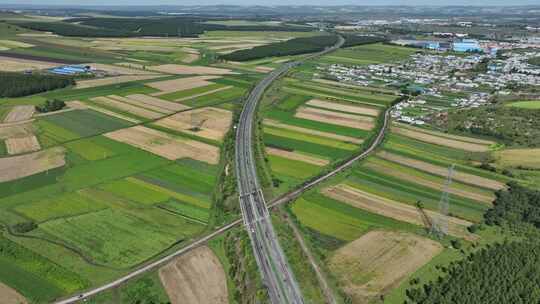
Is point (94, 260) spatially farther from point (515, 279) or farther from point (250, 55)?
point (250, 55)

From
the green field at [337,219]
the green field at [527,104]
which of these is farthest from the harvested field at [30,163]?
the green field at [527,104]

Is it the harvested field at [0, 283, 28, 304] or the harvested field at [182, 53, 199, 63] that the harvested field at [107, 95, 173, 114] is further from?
the harvested field at [182, 53, 199, 63]

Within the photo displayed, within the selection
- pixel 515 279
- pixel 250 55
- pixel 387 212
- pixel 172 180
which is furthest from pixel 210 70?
pixel 515 279

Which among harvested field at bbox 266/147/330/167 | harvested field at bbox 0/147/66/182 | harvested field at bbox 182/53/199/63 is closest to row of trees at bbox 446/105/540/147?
harvested field at bbox 266/147/330/167

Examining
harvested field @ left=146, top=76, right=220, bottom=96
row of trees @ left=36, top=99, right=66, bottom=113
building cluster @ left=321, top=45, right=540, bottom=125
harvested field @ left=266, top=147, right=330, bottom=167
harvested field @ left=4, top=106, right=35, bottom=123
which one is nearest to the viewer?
harvested field @ left=266, top=147, right=330, bottom=167

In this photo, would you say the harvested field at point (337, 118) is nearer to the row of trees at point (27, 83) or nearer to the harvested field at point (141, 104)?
the harvested field at point (141, 104)

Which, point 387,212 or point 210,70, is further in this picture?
point 210,70
